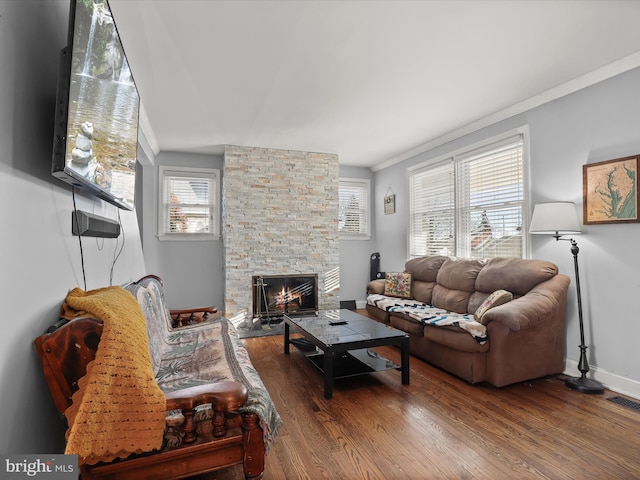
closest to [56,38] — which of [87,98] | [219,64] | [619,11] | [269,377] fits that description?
[87,98]

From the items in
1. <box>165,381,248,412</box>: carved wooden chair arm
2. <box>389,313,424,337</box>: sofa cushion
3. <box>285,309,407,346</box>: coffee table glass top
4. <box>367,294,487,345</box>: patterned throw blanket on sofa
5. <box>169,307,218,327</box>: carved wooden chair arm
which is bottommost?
<box>389,313,424,337</box>: sofa cushion

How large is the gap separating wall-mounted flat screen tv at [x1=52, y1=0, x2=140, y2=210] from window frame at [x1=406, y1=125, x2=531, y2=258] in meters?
3.61

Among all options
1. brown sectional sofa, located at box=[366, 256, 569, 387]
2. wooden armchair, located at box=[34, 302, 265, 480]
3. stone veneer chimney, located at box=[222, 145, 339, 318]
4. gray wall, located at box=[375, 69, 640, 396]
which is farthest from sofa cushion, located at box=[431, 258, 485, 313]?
wooden armchair, located at box=[34, 302, 265, 480]

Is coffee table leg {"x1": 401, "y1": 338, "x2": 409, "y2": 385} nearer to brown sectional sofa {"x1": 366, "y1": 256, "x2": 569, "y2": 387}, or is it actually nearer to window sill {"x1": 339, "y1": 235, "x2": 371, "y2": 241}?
brown sectional sofa {"x1": 366, "y1": 256, "x2": 569, "y2": 387}

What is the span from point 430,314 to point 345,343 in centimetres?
122

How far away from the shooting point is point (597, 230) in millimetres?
2844

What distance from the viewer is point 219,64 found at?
2.71 meters

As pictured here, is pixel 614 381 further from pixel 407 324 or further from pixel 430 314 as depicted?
pixel 407 324

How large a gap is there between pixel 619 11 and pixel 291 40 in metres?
2.10

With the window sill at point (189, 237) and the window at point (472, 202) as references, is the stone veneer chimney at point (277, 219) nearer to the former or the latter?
the window sill at point (189, 237)

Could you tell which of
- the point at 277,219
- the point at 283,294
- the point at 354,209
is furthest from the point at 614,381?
the point at 354,209

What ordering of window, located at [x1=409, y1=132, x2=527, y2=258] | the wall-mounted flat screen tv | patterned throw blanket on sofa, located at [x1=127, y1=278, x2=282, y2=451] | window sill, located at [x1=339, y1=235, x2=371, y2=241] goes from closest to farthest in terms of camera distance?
the wall-mounted flat screen tv
patterned throw blanket on sofa, located at [x1=127, y1=278, x2=282, y2=451]
window, located at [x1=409, y1=132, x2=527, y2=258]
window sill, located at [x1=339, y1=235, x2=371, y2=241]

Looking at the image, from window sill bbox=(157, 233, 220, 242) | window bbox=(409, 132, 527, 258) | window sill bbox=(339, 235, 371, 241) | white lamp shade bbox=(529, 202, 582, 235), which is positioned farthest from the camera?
window sill bbox=(339, 235, 371, 241)

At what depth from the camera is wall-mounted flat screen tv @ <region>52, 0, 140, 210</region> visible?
1.22 m
